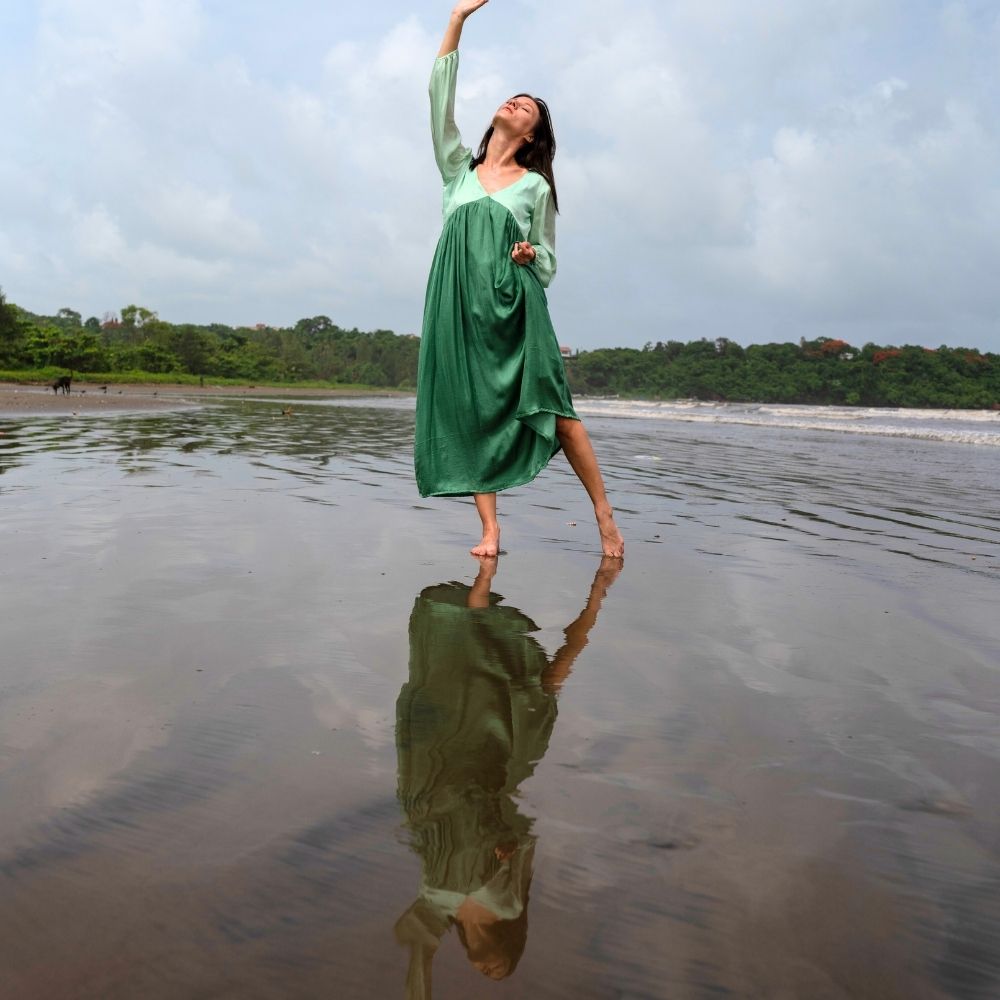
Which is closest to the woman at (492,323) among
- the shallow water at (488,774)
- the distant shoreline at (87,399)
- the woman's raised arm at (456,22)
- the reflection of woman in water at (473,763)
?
the woman's raised arm at (456,22)

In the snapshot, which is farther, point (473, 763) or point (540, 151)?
point (540, 151)

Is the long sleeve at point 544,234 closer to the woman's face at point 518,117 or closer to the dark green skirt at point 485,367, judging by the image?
the dark green skirt at point 485,367

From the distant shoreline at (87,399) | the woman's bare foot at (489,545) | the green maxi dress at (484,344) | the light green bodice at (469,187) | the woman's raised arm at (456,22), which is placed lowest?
the distant shoreline at (87,399)

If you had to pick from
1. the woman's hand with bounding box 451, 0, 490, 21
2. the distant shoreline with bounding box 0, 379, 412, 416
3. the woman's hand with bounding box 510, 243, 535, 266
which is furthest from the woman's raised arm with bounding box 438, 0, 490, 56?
the distant shoreline with bounding box 0, 379, 412, 416

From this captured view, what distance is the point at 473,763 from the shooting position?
1302mm

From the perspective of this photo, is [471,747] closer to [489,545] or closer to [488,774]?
Answer: [488,774]

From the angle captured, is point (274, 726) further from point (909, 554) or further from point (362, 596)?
point (909, 554)

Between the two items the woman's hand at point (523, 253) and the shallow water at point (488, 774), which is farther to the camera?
the woman's hand at point (523, 253)

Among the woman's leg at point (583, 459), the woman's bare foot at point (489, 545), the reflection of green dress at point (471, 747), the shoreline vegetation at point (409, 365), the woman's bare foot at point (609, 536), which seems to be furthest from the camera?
the shoreline vegetation at point (409, 365)

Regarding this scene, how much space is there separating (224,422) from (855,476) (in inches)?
306

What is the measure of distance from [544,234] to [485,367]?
62 centimetres

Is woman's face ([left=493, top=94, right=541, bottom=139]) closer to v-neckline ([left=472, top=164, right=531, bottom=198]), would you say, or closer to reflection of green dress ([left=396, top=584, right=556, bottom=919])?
v-neckline ([left=472, top=164, right=531, bottom=198])

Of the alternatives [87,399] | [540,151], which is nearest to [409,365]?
[87,399]

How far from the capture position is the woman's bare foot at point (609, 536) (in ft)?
10.4
